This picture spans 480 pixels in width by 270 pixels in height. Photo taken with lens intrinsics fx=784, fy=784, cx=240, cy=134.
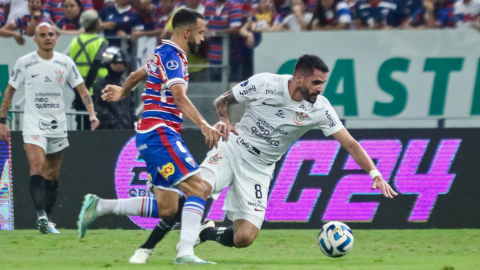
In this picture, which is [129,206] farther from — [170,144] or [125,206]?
[170,144]

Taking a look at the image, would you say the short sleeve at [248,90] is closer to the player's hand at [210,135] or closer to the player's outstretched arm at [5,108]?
the player's hand at [210,135]

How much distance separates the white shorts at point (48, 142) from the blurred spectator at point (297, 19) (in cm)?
387

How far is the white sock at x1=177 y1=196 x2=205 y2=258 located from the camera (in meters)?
6.46

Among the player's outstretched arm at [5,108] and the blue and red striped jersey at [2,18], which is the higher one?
the blue and red striped jersey at [2,18]

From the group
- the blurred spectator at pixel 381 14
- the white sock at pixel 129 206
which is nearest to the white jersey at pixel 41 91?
the white sock at pixel 129 206

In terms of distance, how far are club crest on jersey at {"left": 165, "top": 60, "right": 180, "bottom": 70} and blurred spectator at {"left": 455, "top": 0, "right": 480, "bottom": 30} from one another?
636cm

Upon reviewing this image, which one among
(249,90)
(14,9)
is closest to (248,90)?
(249,90)

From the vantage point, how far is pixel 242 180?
756 centimetres

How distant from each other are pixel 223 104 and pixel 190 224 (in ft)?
4.56

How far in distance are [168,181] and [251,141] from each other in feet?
3.45

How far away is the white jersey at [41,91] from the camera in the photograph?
10180 mm

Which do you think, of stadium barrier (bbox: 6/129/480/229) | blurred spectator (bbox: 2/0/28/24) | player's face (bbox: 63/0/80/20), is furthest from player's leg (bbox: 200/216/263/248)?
blurred spectator (bbox: 2/0/28/24)

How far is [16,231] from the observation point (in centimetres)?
1088

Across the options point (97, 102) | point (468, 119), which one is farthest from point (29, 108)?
point (468, 119)
